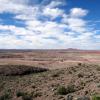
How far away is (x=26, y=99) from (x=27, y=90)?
3478mm

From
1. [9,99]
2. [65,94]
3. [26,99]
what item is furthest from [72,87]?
[9,99]

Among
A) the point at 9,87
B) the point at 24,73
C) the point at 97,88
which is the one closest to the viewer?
the point at 97,88

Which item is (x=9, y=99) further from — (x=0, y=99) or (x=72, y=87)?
(x=72, y=87)

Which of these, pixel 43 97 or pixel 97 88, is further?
pixel 43 97

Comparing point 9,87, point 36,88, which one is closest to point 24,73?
point 9,87

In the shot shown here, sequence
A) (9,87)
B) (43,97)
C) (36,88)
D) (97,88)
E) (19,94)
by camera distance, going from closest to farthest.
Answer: (97,88), (43,97), (19,94), (36,88), (9,87)

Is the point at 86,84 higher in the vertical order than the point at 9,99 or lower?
higher

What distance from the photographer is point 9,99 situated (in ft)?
64.5

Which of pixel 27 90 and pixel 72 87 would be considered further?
pixel 27 90

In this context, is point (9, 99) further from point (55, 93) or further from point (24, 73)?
point (24, 73)

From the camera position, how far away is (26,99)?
60.1 ft

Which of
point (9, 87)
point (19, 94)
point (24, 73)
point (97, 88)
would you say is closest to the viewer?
point (97, 88)

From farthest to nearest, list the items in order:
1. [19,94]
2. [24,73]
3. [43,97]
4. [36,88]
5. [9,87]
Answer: [24,73] < [9,87] < [36,88] < [19,94] < [43,97]

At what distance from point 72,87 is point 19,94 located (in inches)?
164
